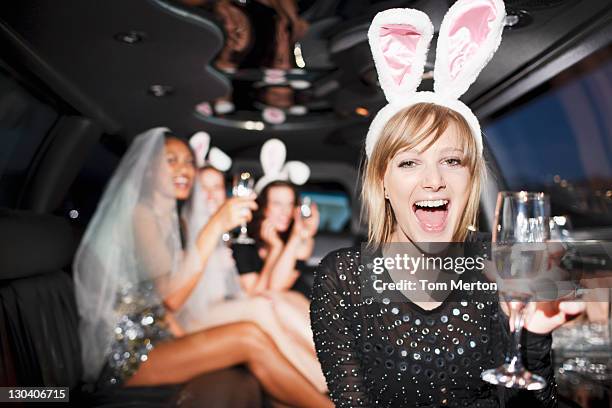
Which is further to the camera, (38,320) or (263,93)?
(263,93)

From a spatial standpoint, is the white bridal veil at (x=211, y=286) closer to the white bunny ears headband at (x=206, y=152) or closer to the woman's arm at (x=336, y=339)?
the white bunny ears headband at (x=206, y=152)

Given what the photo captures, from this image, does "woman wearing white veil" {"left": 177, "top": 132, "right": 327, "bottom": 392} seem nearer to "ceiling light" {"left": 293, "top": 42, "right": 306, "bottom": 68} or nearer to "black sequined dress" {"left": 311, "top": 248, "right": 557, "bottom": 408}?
"ceiling light" {"left": 293, "top": 42, "right": 306, "bottom": 68}

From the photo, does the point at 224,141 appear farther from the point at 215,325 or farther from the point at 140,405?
the point at 140,405

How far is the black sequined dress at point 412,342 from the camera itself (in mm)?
1213

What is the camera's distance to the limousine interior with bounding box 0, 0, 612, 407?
1.67m

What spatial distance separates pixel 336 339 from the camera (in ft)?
3.90

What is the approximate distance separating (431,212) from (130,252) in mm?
957

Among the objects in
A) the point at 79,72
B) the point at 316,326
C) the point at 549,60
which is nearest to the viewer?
the point at 316,326

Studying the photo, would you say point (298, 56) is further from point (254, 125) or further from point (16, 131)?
point (16, 131)

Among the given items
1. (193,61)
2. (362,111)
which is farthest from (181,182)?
(362,111)

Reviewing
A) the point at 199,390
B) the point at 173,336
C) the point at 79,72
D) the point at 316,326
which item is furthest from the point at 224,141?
the point at 316,326

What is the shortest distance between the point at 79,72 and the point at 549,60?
4.10ft

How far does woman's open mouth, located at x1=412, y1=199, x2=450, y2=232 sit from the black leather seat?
849 millimetres

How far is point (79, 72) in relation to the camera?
6.01ft
